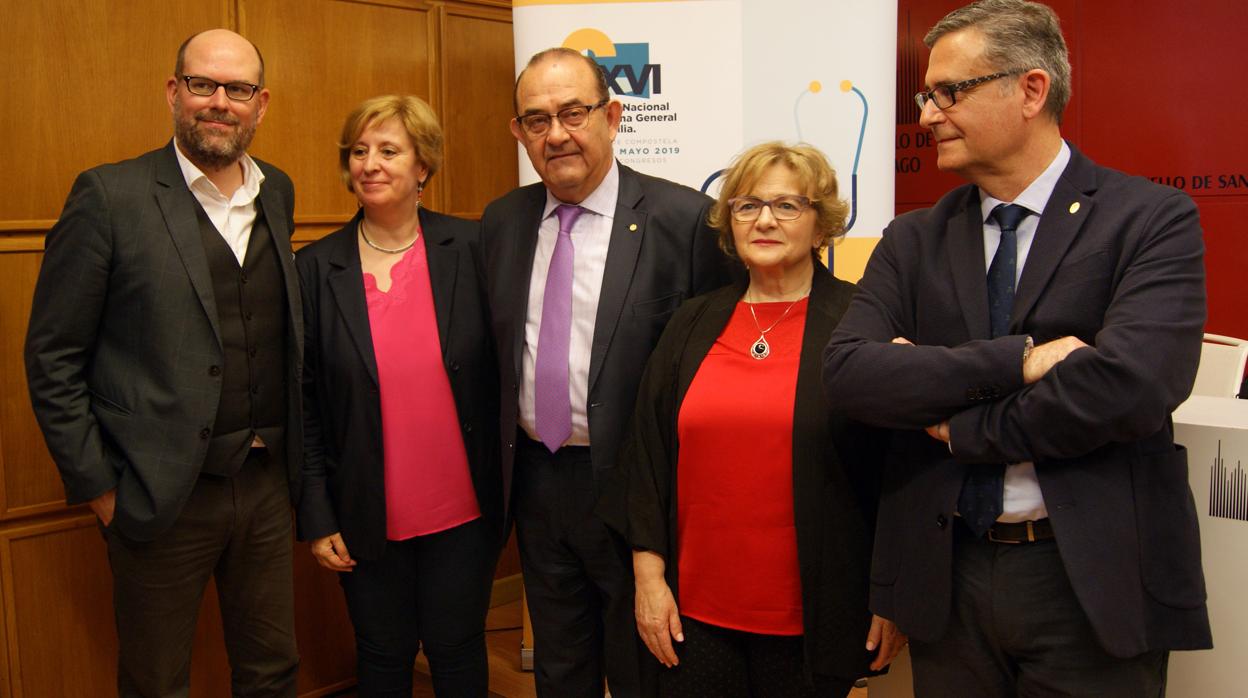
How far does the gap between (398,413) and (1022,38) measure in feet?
A: 5.24

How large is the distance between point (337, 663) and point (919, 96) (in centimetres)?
281

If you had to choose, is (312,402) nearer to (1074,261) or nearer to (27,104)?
(27,104)

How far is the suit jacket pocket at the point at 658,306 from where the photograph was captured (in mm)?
2379

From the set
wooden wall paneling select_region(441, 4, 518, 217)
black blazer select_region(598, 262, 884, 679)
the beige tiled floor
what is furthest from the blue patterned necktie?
wooden wall paneling select_region(441, 4, 518, 217)

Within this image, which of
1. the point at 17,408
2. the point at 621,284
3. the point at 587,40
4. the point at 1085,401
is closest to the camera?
the point at 1085,401

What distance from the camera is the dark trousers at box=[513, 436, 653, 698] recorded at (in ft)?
7.76

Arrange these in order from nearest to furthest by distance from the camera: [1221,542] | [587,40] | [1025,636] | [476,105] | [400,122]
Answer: [1025,636], [1221,542], [400,122], [587,40], [476,105]

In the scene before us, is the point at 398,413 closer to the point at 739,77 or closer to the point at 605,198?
the point at 605,198

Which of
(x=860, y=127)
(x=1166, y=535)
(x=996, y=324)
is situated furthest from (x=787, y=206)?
(x=860, y=127)

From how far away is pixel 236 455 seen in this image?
2.50 m

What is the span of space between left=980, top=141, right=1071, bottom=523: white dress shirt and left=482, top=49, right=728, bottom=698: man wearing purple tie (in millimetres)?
755

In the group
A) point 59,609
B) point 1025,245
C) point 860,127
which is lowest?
point 59,609

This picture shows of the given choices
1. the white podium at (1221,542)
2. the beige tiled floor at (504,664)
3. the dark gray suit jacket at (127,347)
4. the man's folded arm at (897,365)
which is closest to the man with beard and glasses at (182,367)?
the dark gray suit jacket at (127,347)

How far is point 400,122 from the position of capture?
262 cm
